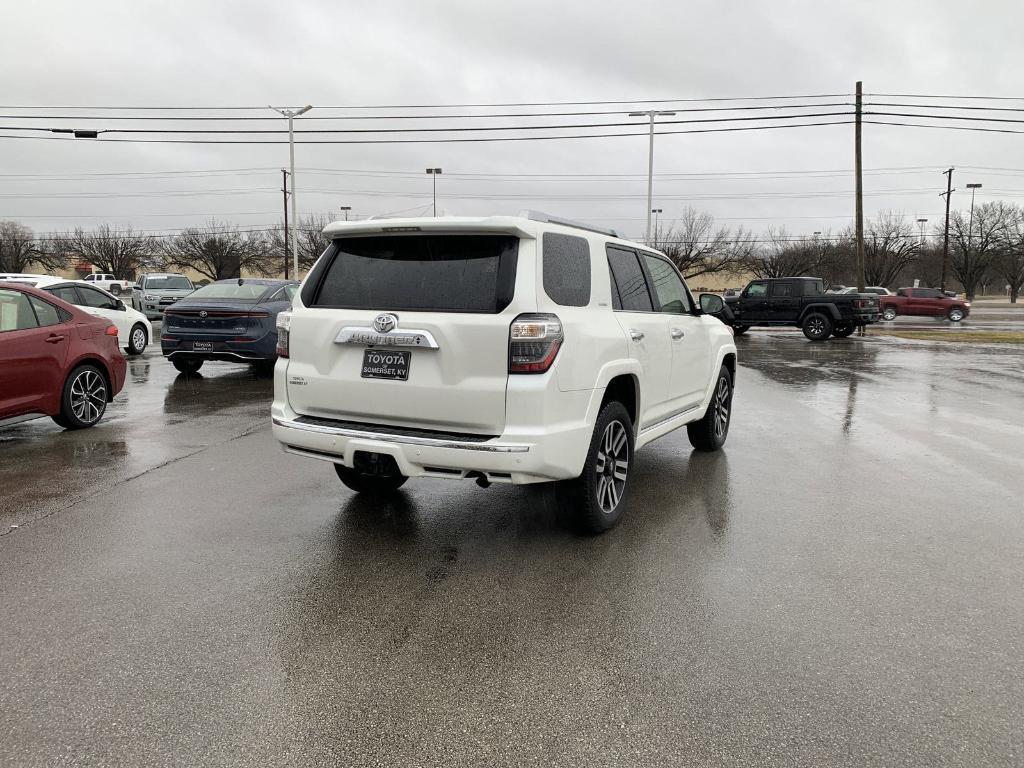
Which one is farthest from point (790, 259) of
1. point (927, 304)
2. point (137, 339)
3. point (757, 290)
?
point (137, 339)

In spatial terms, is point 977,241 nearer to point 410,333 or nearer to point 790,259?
point 790,259

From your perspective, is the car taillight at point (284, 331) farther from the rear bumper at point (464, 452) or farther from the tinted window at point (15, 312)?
the tinted window at point (15, 312)

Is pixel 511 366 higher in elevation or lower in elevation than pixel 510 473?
higher

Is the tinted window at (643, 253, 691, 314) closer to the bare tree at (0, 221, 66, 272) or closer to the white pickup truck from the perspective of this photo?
the white pickup truck

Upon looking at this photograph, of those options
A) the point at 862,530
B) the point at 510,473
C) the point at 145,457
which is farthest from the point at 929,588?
the point at 145,457

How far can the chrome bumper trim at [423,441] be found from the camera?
12.7 feet

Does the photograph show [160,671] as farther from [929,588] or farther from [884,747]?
[929,588]

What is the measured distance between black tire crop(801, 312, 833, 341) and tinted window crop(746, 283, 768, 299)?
70.9 inches

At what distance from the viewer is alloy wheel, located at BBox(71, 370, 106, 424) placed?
26.0ft

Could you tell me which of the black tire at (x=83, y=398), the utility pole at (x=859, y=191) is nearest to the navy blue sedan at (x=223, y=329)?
the black tire at (x=83, y=398)

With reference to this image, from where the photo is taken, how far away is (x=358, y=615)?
352 centimetres

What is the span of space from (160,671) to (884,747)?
271cm

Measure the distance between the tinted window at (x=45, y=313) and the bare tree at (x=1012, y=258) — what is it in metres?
87.0

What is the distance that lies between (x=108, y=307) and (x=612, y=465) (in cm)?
1454
